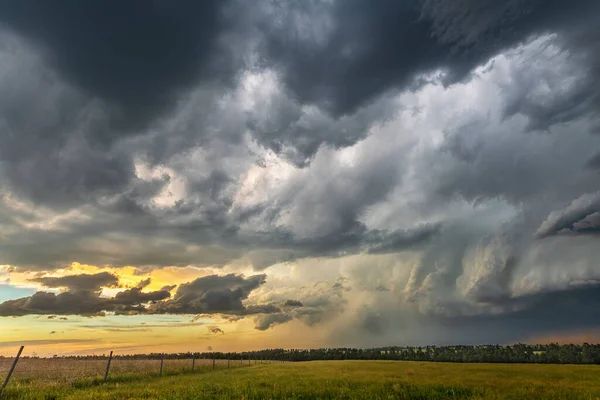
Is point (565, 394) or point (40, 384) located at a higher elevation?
point (565, 394)

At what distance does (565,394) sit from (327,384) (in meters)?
15.3

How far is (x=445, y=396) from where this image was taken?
69.8 feet

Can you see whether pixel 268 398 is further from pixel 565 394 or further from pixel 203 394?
pixel 565 394

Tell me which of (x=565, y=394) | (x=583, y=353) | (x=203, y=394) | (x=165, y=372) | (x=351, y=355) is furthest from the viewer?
(x=351, y=355)

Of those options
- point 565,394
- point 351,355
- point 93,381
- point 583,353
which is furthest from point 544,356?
point 93,381

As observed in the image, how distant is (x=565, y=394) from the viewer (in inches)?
904

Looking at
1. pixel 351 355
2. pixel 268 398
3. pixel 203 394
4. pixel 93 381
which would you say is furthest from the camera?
pixel 351 355

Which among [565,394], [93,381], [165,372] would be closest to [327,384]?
[565,394]

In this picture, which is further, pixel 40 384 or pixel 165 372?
pixel 165 372

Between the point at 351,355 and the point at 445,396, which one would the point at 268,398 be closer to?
the point at 445,396

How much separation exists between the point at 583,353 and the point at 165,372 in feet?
546

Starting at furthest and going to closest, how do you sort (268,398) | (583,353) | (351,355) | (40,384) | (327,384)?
(351,355) → (583,353) → (40,384) → (327,384) → (268,398)

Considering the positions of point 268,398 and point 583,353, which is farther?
point 583,353

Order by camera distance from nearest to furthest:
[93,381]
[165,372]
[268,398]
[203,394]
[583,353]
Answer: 1. [268,398]
2. [203,394]
3. [93,381]
4. [165,372]
5. [583,353]
